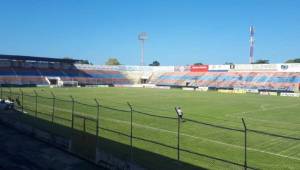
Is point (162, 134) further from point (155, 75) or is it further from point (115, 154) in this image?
point (155, 75)

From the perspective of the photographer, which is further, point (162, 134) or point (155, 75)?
point (155, 75)

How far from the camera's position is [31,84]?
79.2 metres

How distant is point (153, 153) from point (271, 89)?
65750mm

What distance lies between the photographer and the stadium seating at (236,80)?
75.4 m

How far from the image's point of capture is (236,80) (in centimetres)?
8519

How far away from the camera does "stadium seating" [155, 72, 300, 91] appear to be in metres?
75.4

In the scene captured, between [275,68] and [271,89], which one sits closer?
[271,89]

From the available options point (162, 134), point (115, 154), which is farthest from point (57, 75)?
point (115, 154)

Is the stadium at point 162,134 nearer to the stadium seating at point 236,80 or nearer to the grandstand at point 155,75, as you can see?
the stadium seating at point 236,80

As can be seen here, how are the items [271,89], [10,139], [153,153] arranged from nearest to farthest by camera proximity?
1. [153,153]
2. [10,139]
3. [271,89]

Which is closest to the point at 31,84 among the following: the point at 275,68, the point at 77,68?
the point at 77,68

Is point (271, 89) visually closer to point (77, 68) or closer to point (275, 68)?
point (275, 68)

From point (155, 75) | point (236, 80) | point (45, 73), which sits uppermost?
point (45, 73)

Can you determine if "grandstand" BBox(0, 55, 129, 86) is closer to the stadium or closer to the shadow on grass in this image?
the stadium
